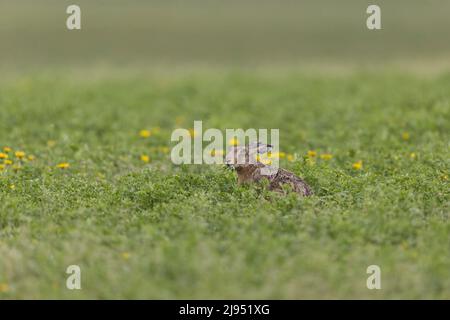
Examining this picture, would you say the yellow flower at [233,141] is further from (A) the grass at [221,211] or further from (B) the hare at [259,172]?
(B) the hare at [259,172]

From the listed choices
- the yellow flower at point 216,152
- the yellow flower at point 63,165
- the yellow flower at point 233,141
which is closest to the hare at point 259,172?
the yellow flower at point 216,152

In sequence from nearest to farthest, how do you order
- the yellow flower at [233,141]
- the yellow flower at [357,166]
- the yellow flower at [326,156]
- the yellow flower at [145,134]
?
the yellow flower at [357,166] < the yellow flower at [326,156] < the yellow flower at [233,141] < the yellow flower at [145,134]

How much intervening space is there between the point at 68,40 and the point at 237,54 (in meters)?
4.95

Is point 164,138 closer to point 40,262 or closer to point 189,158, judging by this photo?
point 189,158

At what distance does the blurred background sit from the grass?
5655mm

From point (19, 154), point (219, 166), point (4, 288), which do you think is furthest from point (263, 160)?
point (19, 154)

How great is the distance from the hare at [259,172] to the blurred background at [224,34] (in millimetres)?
9814

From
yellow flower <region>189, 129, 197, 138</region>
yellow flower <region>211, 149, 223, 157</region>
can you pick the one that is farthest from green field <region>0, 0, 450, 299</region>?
yellow flower <region>211, 149, 223, 157</region>

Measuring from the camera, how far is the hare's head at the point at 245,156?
25.3ft

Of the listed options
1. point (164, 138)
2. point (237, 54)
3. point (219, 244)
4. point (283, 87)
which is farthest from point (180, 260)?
point (237, 54)

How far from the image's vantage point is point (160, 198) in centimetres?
745

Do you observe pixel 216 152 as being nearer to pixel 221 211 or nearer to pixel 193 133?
pixel 193 133

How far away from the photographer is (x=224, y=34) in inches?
806

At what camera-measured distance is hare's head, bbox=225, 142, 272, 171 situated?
25.3ft
